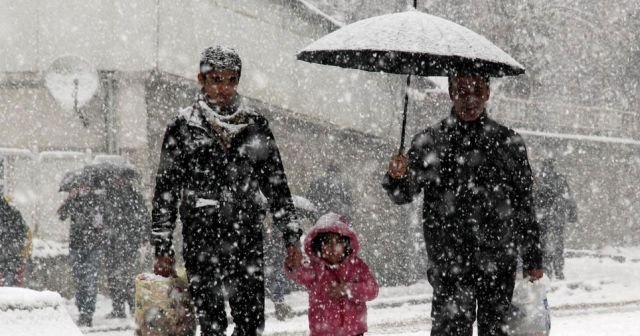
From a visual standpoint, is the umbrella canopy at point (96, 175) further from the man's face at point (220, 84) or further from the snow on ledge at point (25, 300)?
the snow on ledge at point (25, 300)

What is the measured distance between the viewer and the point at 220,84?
5.21 metres

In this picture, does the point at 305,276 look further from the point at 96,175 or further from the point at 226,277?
the point at 96,175

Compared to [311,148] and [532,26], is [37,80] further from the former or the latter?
[532,26]

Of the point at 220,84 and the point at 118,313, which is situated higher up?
the point at 220,84

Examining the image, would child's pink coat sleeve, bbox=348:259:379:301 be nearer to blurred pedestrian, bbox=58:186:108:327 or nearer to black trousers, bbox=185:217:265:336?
black trousers, bbox=185:217:265:336

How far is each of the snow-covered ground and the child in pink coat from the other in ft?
13.8

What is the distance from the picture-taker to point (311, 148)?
59.2 ft

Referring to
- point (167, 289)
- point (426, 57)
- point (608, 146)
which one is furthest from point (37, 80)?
point (608, 146)

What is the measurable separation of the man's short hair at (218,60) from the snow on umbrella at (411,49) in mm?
1131

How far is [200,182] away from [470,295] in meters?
1.62

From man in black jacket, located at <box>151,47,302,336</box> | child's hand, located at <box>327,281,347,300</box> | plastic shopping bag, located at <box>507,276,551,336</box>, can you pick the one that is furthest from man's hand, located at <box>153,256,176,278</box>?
plastic shopping bag, located at <box>507,276,551,336</box>

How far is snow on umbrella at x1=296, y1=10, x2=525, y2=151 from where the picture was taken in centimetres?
622

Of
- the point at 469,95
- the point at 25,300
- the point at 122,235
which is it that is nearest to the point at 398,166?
the point at 469,95

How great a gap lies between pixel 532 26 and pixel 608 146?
195 inches
